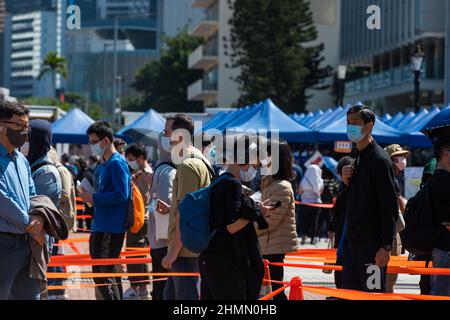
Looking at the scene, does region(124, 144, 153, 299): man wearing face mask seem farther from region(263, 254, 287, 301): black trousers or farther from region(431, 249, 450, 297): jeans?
region(431, 249, 450, 297): jeans

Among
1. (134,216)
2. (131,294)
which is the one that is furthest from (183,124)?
(131,294)

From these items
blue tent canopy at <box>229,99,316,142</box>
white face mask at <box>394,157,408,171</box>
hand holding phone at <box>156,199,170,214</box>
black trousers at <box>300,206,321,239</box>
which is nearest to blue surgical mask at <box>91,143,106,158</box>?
hand holding phone at <box>156,199,170,214</box>

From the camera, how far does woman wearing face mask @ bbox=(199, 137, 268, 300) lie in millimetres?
6828

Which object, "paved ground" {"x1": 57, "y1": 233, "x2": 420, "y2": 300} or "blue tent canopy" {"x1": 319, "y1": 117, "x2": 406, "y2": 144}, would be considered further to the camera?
"blue tent canopy" {"x1": 319, "y1": 117, "x2": 406, "y2": 144}

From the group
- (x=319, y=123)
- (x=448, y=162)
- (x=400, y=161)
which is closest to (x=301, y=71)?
(x=319, y=123)

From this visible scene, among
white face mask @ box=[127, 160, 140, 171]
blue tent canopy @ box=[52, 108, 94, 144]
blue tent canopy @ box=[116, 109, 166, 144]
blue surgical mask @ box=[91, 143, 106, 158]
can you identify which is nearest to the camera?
blue surgical mask @ box=[91, 143, 106, 158]

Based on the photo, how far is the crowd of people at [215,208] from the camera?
6867mm

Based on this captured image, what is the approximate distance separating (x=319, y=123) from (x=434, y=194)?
754 inches

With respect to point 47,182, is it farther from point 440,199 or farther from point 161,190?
point 440,199

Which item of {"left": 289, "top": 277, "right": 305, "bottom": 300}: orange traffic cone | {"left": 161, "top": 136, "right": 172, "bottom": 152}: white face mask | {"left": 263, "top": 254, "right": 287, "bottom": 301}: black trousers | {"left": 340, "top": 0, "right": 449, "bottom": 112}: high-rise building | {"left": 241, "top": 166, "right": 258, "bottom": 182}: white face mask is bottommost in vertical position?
{"left": 263, "top": 254, "right": 287, "bottom": 301}: black trousers

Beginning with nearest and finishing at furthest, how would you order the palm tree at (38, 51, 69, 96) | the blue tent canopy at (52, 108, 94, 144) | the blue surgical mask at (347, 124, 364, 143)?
the blue surgical mask at (347, 124, 364, 143) → the blue tent canopy at (52, 108, 94, 144) → the palm tree at (38, 51, 69, 96)

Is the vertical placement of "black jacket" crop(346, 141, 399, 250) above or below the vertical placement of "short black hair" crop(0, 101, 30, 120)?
below

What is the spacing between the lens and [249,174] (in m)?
8.86
